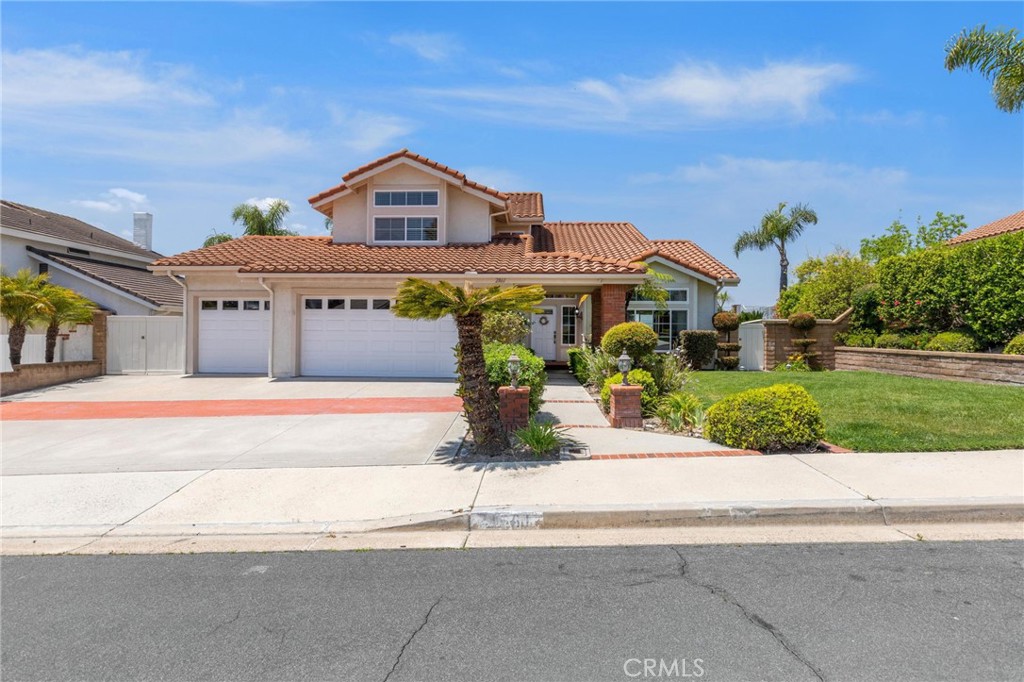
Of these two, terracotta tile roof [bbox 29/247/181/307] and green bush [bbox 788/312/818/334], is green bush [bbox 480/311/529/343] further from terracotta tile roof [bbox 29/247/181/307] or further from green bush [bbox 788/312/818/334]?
terracotta tile roof [bbox 29/247/181/307]

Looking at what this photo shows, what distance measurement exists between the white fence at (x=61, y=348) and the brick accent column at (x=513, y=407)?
46.8 ft

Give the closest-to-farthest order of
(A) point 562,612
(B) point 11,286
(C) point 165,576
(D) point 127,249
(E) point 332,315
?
(A) point 562,612
(C) point 165,576
(B) point 11,286
(E) point 332,315
(D) point 127,249

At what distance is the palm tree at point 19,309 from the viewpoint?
1508 centimetres

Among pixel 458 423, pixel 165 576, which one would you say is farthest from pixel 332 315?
pixel 165 576

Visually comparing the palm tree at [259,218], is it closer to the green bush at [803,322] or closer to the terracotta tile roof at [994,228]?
the green bush at [803,322]

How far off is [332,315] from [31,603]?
12.7 metres

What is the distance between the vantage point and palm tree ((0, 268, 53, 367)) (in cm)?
1508

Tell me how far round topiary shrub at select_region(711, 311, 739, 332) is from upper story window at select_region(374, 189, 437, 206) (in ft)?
33.6

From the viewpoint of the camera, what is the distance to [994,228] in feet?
90.8

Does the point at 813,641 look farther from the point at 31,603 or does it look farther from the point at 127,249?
the point at 127,249

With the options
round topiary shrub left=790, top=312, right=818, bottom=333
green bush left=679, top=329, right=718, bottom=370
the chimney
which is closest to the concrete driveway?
green bush left=679, top=329, right=718, bottom=370

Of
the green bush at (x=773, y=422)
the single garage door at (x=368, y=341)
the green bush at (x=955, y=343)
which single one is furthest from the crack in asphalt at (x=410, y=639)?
the green bush at (x=955, y=343)

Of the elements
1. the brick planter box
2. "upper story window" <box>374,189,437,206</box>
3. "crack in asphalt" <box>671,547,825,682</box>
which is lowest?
"crack in asphalt" <box>671,547,825,682</box>

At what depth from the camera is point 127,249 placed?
28.1 meters
